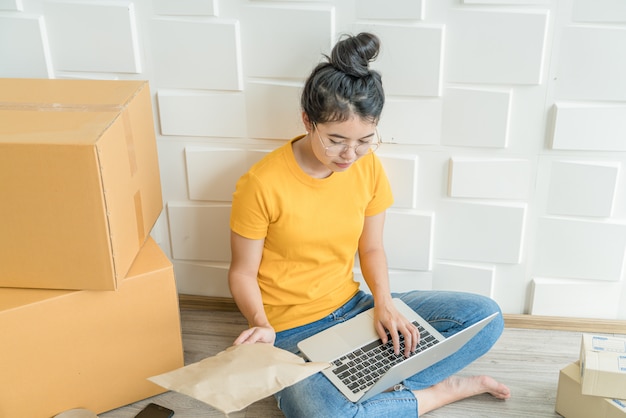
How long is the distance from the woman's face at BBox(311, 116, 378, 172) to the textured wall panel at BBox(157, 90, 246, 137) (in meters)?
0.32

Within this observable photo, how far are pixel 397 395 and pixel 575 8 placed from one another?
904 millimetres

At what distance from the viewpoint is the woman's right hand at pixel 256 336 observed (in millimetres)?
1221

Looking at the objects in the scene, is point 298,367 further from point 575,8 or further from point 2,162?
point 575,8

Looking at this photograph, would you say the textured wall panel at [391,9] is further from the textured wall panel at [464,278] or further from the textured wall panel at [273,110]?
the textured wall panel at [464,278]

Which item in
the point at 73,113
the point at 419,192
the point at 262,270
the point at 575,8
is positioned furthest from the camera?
the point at 419,192

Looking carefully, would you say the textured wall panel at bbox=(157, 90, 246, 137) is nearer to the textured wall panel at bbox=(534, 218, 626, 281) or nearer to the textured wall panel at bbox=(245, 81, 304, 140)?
the textured wall panel at bbox=(245, 81, 304, 140)

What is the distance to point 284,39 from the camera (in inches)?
55.2

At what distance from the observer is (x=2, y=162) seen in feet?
3.53

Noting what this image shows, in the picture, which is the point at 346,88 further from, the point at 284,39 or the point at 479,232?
the point at 479,232

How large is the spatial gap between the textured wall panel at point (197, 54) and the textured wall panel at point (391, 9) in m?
0.29

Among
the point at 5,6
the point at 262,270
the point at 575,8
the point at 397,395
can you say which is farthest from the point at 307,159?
the point at 5,6

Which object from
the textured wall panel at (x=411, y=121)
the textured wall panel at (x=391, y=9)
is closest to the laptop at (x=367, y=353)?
the textured wall panel at (x=411, y=121)

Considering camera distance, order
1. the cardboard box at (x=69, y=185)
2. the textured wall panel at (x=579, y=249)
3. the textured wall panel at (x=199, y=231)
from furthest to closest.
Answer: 1. the textured wall panel at (x=199, y=231)
2. the textured wall panel at (x=579, y=249)
3. the cardboard box at (x=69, y=185)

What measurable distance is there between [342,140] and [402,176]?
345 millimetres
